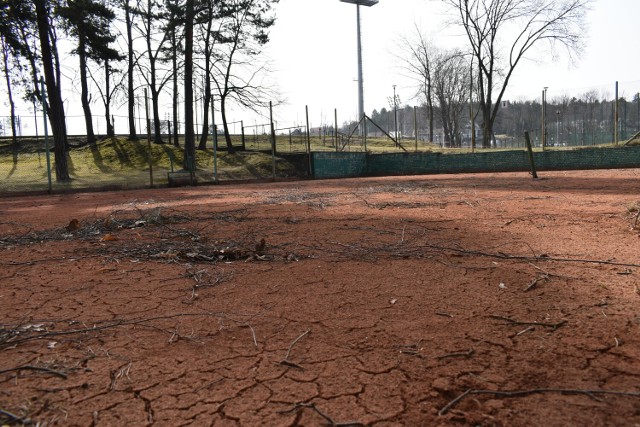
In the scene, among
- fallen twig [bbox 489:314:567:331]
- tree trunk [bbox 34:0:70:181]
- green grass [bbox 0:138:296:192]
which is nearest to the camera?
fallen twig [bbox 489:314:567:331]

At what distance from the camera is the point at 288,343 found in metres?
2.75

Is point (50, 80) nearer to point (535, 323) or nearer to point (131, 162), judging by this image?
point (131, 162)

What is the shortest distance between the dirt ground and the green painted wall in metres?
15.5

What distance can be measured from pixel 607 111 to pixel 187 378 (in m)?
40.4

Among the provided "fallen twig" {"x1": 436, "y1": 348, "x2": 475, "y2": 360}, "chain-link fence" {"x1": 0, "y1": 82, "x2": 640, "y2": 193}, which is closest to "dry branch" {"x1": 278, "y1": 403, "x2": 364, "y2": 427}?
"fallen twig" {"x1": 436, "y1": 348, "x2": 475, "y2": 360}

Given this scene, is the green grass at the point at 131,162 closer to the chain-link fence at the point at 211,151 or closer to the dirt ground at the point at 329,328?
the chain-link fence at the point at 211,151

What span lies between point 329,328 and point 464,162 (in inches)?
805

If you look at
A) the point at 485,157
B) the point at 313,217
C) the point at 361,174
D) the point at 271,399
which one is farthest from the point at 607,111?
the point at 271,399

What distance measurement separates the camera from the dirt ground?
2068mm

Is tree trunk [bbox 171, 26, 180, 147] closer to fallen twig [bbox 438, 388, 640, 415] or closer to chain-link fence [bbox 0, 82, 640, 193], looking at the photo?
chain-link fence [bbox 0, 82, 640, 193]

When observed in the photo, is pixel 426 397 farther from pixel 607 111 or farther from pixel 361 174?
pixel 607 111

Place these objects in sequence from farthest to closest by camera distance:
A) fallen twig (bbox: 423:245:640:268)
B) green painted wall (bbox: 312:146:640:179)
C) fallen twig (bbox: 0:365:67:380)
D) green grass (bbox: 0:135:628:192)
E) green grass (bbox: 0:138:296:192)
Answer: green grass (bbox: 0:135:628:192)
green grass (bbox: 0:138:296:192)
green painted wall (bbox: 312:146:640:179)
fallen twig (bbox: 423:245:640:268)
fallen twig (bbox: 0:365:67:380)

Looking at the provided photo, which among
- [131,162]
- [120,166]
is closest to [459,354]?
[120,166]

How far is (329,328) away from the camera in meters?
2.95
